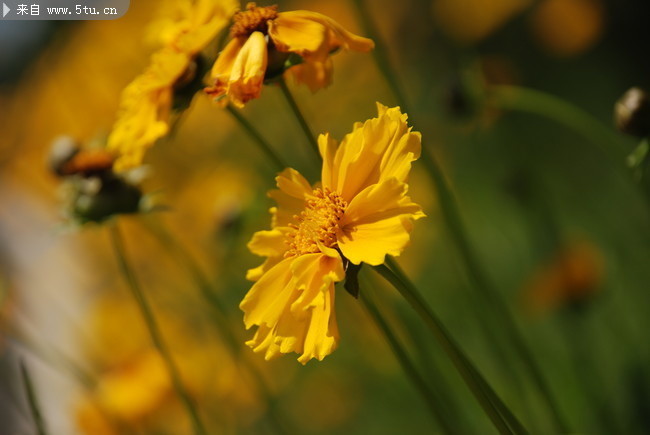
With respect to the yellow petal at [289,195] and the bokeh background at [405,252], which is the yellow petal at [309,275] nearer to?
the yellow petal at [289,195]

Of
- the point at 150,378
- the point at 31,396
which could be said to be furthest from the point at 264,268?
the point at 150,378

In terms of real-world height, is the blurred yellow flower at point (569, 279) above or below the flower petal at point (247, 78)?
below

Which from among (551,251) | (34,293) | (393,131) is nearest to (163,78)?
(393,131)

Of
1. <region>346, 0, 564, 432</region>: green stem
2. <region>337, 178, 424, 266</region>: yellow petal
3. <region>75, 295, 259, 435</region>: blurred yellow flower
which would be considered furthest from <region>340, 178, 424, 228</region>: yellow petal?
<region>75, 295, 259, 435</region>: blurred yellow flower

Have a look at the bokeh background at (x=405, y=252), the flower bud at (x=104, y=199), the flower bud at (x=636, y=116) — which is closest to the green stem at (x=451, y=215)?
the bokeh background at (x=405, y=252)

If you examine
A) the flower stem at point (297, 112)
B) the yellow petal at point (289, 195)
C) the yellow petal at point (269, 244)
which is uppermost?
the flower stem at point (297, 112)

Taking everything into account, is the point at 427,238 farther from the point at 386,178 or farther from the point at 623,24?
the point at 386,178
